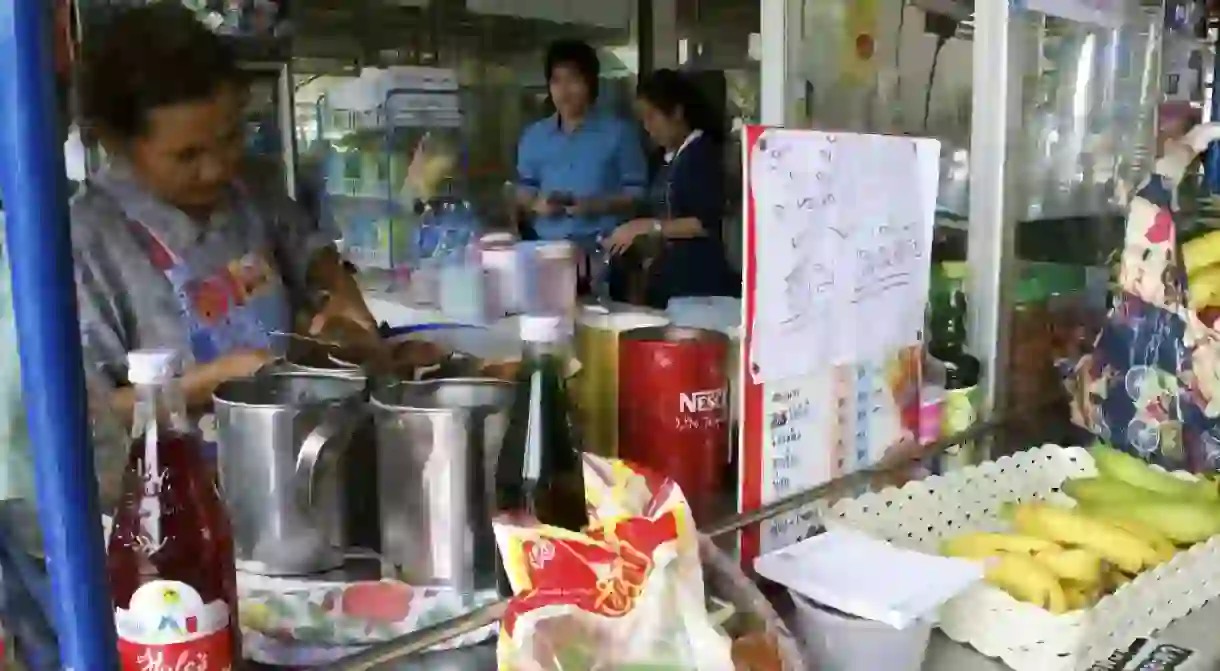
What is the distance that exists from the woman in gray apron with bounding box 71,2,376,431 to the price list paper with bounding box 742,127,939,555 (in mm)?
551

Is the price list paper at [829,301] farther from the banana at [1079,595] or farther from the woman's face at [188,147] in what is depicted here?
the woman's face at [188,147]

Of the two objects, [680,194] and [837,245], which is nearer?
[837,245]

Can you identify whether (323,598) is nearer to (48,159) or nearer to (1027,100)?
(48,159)

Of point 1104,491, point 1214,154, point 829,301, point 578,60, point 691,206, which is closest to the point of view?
point 829,301

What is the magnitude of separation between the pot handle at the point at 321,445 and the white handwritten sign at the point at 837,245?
0.33 m

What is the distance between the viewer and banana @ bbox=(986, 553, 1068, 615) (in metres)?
0.90

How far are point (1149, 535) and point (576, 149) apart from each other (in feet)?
6.27

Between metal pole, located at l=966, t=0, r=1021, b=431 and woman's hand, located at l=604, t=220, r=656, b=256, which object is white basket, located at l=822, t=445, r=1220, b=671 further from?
woman's hand, located at l=604, t=220, r=656, b=256

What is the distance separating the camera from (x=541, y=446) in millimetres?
784

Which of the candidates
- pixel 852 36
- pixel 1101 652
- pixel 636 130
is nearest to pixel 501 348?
pixel 1101 652

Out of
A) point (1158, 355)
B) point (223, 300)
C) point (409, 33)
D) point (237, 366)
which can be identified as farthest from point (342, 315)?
point (409, 33)

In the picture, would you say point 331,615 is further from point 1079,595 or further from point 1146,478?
point 1146,478

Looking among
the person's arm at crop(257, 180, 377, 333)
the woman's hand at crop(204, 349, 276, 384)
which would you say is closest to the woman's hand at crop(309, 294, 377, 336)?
the person's arm at crop(257, 180, 377, 333)

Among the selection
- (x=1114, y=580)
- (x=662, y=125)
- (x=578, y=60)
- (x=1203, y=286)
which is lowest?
(x=1114, y=580)
